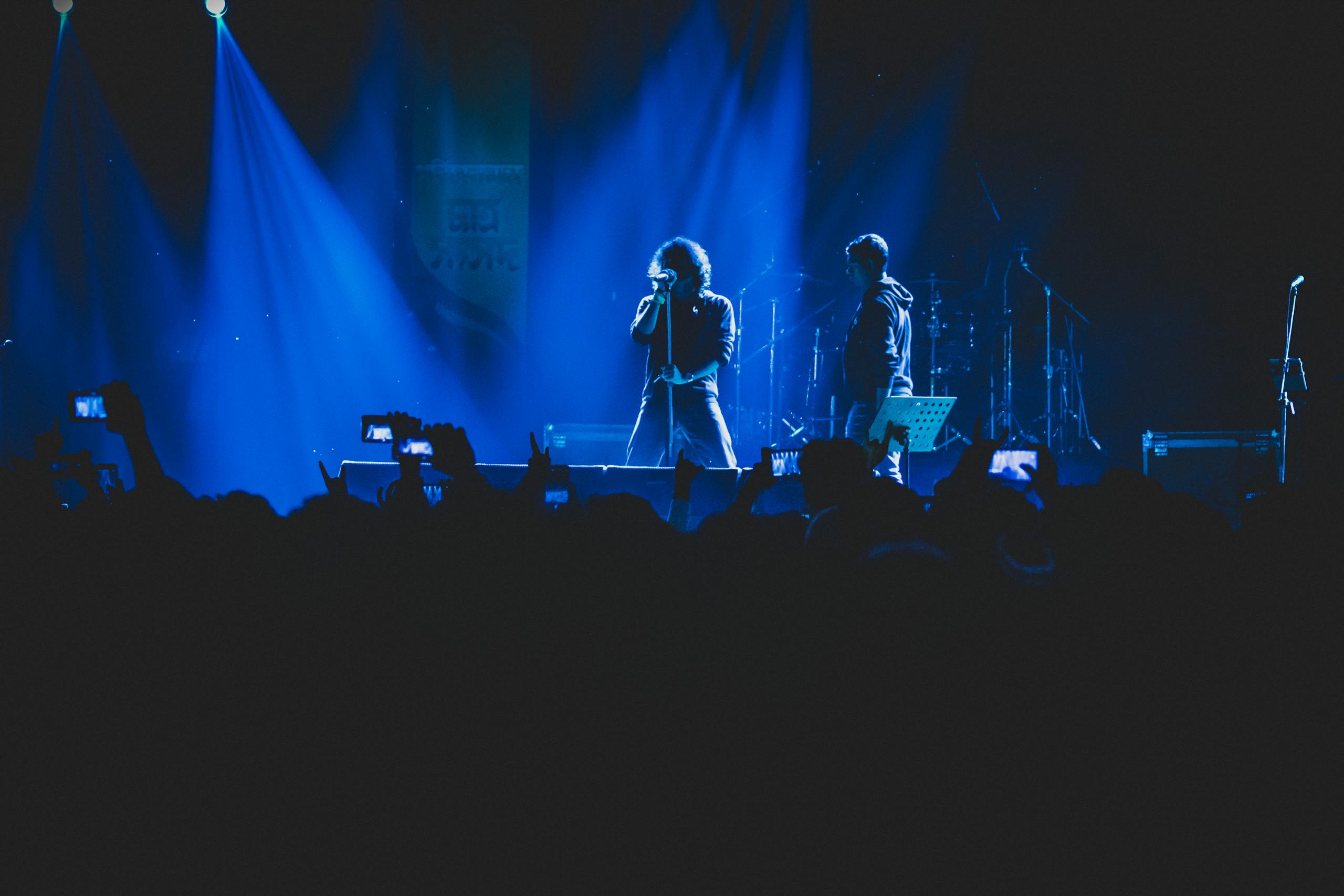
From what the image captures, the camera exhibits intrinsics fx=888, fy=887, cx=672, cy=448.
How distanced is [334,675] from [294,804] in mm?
214

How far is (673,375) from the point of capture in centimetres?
581

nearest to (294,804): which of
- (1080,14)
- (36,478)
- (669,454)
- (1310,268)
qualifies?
(36,478)

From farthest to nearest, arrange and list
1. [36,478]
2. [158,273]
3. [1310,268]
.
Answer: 1. [158,273]
2. [1310,268]
3. [36,478]

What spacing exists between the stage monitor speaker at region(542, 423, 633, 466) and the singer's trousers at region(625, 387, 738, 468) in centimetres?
248

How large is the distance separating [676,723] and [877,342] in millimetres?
4435

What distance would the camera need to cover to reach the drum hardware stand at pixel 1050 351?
914cm

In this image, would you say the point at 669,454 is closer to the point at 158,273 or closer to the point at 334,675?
the point at 334,675

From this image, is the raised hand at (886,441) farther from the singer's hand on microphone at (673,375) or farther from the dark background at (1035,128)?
the dark background at (1035,128)

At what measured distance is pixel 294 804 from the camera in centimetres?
148

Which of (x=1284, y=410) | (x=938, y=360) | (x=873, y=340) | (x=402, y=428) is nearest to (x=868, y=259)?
(x=873, y=340)

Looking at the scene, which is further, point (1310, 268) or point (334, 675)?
point (1310, 268)

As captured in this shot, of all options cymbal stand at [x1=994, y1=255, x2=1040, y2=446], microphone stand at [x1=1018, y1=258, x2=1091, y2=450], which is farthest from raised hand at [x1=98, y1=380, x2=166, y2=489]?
cymbal stand at [x1=994, y1=255, x2=1040, y2=446]

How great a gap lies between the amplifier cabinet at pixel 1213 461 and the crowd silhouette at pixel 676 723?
564 cm

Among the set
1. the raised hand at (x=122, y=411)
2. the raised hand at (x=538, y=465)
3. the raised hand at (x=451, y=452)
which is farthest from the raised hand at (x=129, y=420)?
the raised hand at (x=538, y=465)
